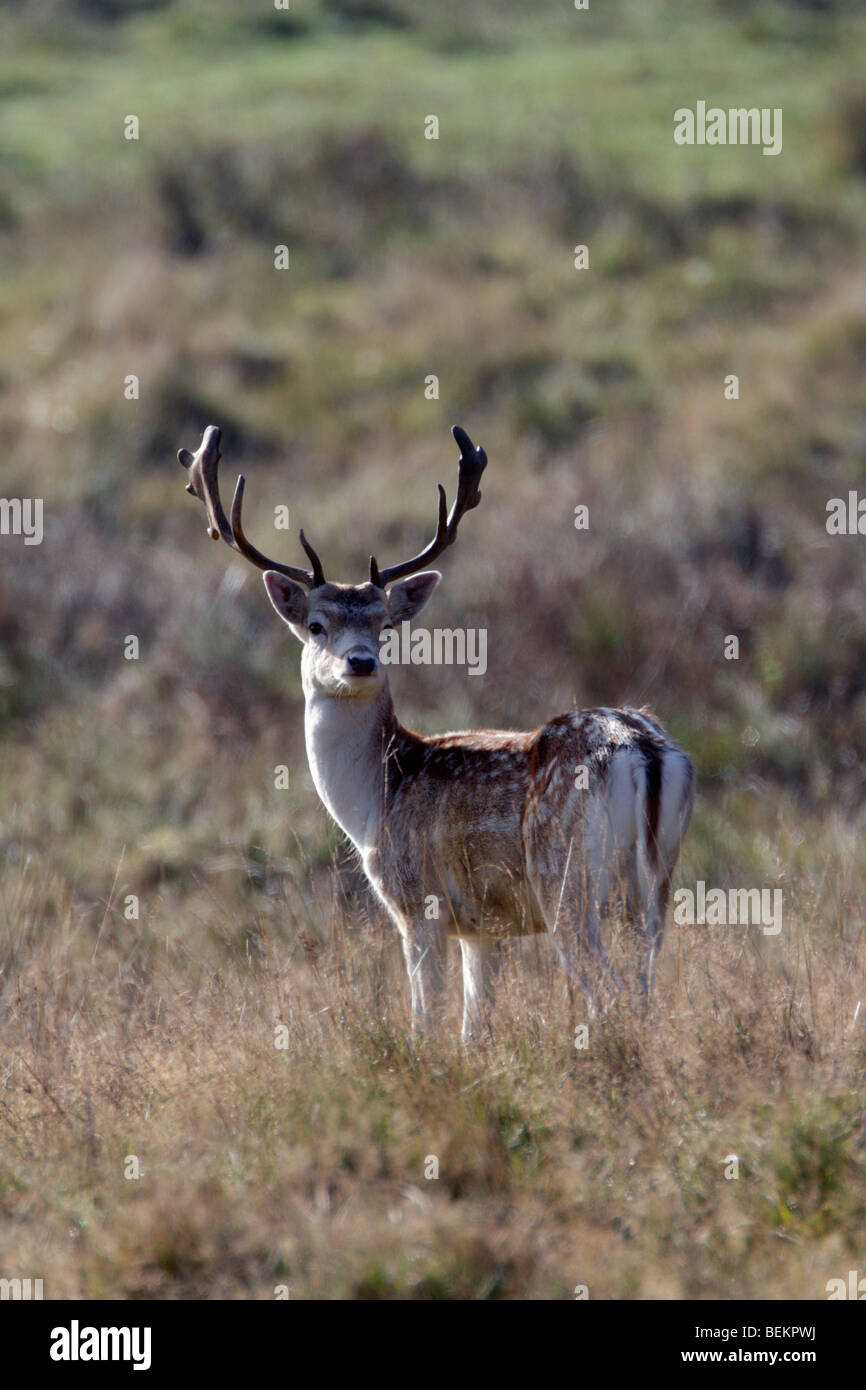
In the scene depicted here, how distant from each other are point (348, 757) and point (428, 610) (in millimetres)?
6848

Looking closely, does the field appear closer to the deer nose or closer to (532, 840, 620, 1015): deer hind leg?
(532, 840, 620, 1015): deer hind leg

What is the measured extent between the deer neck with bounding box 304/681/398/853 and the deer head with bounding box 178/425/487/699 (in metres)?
0.11

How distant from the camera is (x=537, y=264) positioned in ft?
73.4

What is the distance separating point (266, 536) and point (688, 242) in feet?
33.5

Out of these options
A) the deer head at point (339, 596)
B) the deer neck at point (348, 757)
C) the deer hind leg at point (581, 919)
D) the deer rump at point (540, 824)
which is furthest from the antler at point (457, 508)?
the deer hind leg at point (581, 919)

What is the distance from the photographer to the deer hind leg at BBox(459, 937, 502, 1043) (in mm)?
5738

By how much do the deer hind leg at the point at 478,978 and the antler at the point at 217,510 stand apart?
1.70 meters

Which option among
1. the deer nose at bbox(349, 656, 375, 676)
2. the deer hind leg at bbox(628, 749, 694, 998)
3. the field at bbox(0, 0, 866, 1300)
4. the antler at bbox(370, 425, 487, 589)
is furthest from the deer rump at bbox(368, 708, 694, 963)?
the antler at bbox(370, 425, 487, 589)

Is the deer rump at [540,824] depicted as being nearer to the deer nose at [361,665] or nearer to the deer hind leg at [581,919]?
the deer hind leg at [581,919]

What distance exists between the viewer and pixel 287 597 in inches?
276

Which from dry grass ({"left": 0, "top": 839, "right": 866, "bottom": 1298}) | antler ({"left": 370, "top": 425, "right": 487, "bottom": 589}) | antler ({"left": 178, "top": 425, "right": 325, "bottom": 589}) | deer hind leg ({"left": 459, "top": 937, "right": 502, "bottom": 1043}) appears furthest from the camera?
antler ({"left": 370, "top": 425, "right": 487, "bottom": 589})

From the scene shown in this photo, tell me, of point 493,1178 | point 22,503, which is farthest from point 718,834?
point 22,503

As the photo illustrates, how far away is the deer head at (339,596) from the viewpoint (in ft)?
21.8

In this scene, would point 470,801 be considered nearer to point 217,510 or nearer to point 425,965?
point 425,965
